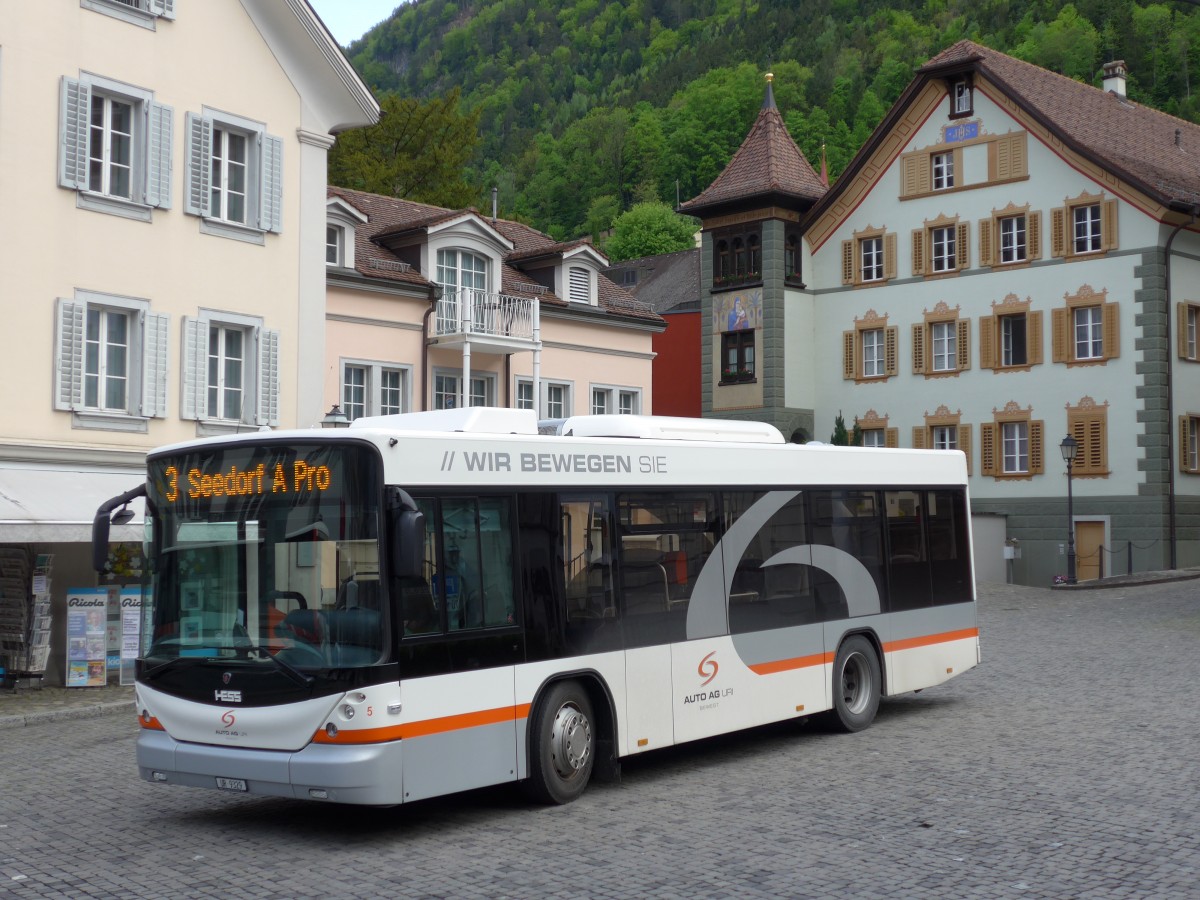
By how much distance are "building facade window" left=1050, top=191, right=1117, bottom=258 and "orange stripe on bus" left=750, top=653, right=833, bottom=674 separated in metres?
30.2

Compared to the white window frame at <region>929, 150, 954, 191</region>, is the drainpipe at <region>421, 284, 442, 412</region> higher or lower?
lower

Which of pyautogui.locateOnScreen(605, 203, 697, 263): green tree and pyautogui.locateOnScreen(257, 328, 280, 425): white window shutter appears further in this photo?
pyautogui.locateOnScreen(605, 203, 697, 263): green tree

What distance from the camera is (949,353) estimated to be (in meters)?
44.4

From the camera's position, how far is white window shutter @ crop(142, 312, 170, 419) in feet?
70.7

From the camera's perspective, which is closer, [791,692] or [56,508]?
[791,692]

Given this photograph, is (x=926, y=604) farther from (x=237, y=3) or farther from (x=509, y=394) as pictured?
(x=509, y=394)

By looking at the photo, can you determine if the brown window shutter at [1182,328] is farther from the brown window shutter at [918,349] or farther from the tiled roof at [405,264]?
the tiled roof at [405,264]

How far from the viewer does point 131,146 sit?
21766mm

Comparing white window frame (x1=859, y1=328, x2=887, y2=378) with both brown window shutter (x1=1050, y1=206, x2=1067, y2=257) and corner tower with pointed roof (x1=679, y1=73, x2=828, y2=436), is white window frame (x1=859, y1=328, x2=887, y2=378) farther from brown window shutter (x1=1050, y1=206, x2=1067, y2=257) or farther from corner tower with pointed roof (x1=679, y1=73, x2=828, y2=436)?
brown window shutter (x1=1050, y1=206, x2=1067, y2=257)

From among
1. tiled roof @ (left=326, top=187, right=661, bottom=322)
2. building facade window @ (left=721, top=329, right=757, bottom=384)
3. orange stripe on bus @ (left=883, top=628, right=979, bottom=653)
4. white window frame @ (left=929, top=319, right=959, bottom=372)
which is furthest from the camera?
building facade window @ (left=721, top=329, right=757, bottom=384)

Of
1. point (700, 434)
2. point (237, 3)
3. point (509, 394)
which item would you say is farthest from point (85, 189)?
point (509, 394)

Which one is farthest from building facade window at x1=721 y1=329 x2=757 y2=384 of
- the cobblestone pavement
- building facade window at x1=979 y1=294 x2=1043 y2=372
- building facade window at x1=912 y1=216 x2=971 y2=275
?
the cobblestone pavement

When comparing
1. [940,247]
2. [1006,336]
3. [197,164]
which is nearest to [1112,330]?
[1006,336]

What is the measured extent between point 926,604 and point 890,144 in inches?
1278
